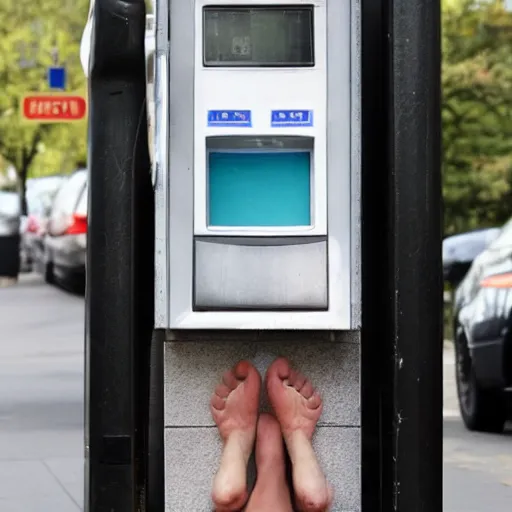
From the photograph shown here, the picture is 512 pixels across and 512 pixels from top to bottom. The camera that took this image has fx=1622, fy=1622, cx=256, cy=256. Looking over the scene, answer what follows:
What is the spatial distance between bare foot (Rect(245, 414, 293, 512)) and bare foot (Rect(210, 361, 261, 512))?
0.03m

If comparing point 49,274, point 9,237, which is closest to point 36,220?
point 9,237

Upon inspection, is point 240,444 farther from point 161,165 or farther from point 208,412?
point 161,165

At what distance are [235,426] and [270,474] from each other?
0.54 ft

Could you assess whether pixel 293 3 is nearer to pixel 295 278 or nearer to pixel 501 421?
pixel 295 278

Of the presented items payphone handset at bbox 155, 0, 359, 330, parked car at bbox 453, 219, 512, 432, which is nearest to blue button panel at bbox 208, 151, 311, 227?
payphone handset at bbox 155, 0, 359, 330

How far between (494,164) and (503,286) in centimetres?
1417

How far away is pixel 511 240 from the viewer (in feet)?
35.1

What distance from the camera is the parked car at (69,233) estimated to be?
2295cm

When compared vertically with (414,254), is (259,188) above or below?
above

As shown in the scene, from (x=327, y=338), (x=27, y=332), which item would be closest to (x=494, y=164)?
(x=27, y=332)

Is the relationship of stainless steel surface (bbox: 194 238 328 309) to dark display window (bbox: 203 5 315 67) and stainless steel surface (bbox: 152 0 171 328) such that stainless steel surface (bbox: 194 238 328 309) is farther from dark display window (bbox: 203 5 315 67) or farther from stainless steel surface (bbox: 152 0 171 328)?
dark display window (bbox: 203 5 315 67)

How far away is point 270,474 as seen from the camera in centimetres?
452

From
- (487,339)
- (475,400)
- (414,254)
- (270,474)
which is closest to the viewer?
(414,254)

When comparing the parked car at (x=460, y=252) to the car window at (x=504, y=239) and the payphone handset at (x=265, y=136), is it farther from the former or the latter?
the payphone handset at (x=265, y=136)
